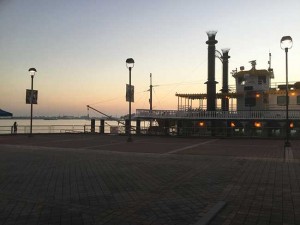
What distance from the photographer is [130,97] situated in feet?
82.1

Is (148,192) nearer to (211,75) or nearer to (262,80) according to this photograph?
(211,75)

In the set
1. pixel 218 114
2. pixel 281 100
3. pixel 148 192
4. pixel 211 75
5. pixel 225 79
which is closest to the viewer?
pixel 148 192

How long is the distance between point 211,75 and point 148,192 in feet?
89.7

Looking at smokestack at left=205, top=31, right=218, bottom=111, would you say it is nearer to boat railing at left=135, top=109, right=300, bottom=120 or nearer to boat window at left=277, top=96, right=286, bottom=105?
boat railing at left=135, top=109, right=300, bottom=120

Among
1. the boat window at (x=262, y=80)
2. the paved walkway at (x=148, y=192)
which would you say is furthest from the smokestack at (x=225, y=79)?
the paved walkway at (x=148, y=192)

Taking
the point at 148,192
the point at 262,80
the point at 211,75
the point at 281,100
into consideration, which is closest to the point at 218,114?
the point at 211,75

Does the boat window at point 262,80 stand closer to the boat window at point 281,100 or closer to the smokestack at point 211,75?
the boat window at point 281,100

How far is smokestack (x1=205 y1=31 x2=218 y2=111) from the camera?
33.1 metres

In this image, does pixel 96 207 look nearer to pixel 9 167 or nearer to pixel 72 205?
pixel 72 205

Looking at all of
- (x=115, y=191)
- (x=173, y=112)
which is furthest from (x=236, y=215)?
(x=173, y=112)

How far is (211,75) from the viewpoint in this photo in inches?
1329

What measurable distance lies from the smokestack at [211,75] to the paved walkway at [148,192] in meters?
20.7

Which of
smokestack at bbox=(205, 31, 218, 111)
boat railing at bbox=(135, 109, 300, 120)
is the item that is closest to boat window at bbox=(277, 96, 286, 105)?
boat railing at bbox=(135, 109, 300, 120)

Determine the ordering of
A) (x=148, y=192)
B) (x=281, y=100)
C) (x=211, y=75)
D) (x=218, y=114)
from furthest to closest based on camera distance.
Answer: (x=211, y=75) → (x=281, y=100) → (x=218, y=114) → (x=148, y=192)
